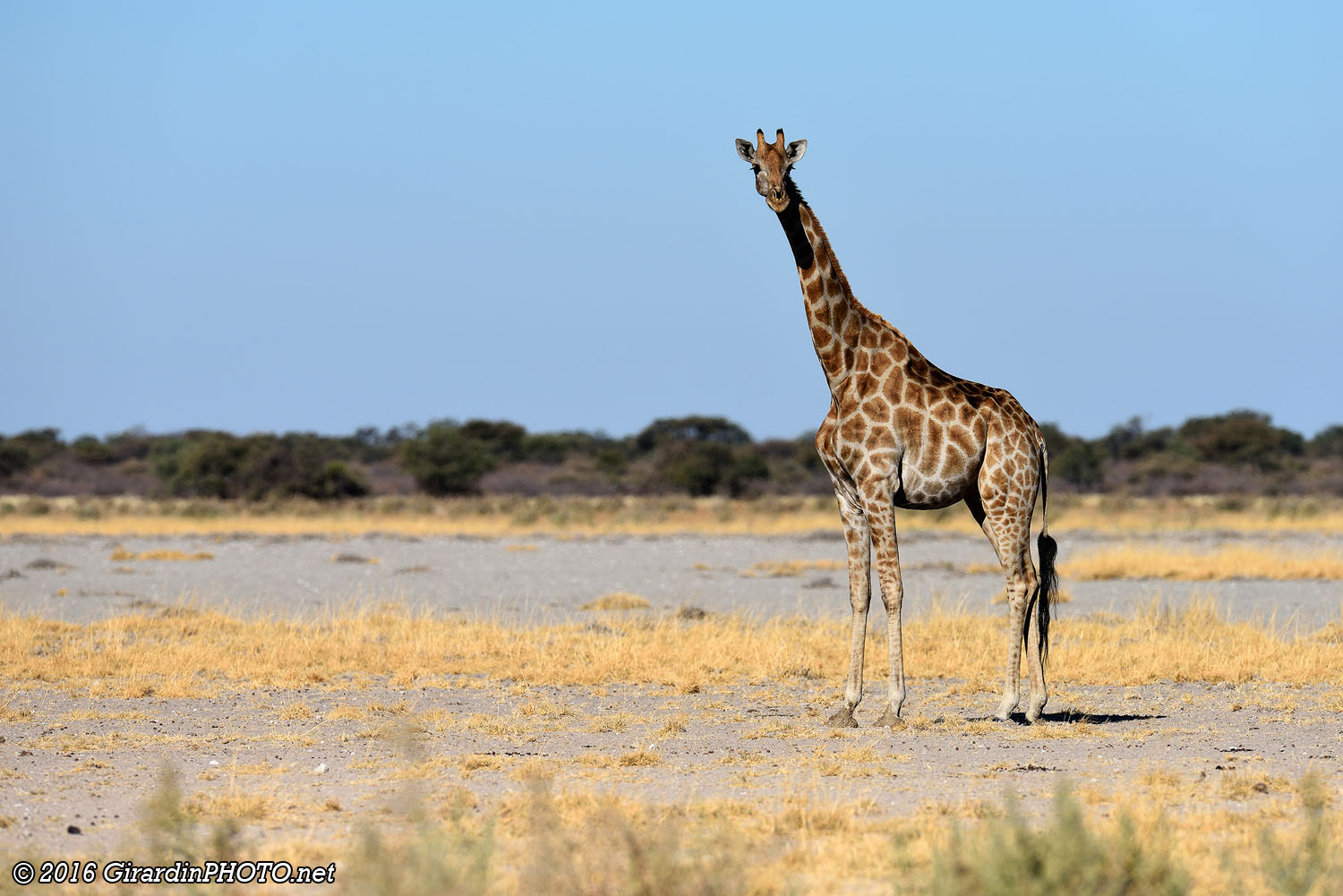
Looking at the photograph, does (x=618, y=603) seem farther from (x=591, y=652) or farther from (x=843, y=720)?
(x=843, y=720)

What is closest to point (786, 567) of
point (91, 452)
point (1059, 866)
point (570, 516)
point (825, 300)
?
point (825, 300)

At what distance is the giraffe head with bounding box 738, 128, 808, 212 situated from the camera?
10.6 metres

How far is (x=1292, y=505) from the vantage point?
149 feet

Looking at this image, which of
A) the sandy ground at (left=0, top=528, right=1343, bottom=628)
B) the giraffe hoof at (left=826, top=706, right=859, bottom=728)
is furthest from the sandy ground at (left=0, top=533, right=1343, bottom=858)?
the sandy ground at (left=0, top=528, right=1343, bottom=628)

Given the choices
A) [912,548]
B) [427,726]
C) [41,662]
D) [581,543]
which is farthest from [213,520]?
[427,726]

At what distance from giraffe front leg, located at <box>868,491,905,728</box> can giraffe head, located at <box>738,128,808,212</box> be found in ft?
7.19

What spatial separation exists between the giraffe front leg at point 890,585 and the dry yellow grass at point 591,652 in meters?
2.35

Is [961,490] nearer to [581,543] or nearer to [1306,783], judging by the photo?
[1306,783]

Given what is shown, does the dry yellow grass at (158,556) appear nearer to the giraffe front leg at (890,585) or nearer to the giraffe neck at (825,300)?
the giraffe neck at (825,300)

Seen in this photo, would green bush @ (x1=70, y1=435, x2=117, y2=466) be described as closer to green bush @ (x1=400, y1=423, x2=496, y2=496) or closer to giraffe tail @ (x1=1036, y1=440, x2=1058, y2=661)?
green bush @ (x1=400, y1=423, x2=496, y2=496)

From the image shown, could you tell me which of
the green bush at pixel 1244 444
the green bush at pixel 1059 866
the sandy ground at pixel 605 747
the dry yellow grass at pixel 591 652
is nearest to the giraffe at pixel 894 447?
the sandy ground at pixel 605 747

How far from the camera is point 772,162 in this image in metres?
10.6

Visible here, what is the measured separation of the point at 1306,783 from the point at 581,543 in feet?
93.3

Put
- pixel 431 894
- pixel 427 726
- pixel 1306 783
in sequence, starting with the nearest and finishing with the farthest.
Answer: pixel 431 894 → pixel 1306 783 → pixel 427 726
